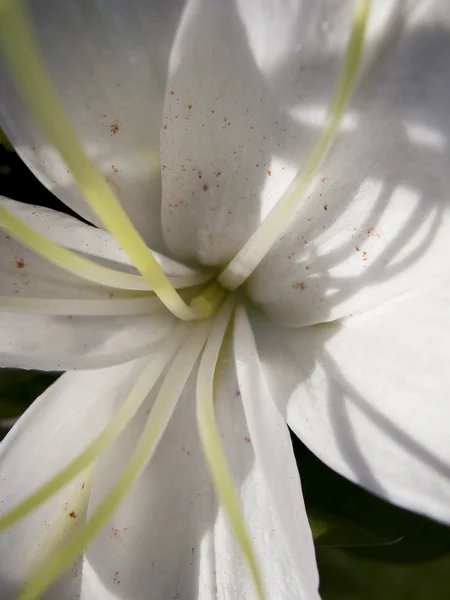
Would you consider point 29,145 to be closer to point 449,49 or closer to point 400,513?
point 449,49

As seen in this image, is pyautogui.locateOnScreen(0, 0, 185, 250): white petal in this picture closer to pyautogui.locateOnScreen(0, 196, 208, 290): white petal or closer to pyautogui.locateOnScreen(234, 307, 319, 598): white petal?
pyautogui.locateOnScreen(0, 196, 208, 290): white petal

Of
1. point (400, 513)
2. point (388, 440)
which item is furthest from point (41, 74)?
point (400, 513)

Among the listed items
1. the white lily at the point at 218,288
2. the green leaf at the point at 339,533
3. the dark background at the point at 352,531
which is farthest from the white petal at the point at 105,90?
the green leaf at the point at 339,533

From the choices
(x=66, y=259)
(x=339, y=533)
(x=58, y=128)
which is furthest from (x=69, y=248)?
(x=339, y=533)

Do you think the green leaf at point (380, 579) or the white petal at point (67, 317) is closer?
the white petal at point (67, 317)

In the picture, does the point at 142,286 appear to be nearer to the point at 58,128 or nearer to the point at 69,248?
the point at 69,248

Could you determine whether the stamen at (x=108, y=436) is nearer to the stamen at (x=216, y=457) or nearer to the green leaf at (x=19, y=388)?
the stamen at (x=216, y=457)

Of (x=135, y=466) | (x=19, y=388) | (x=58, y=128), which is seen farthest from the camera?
(x=19, y=388)
